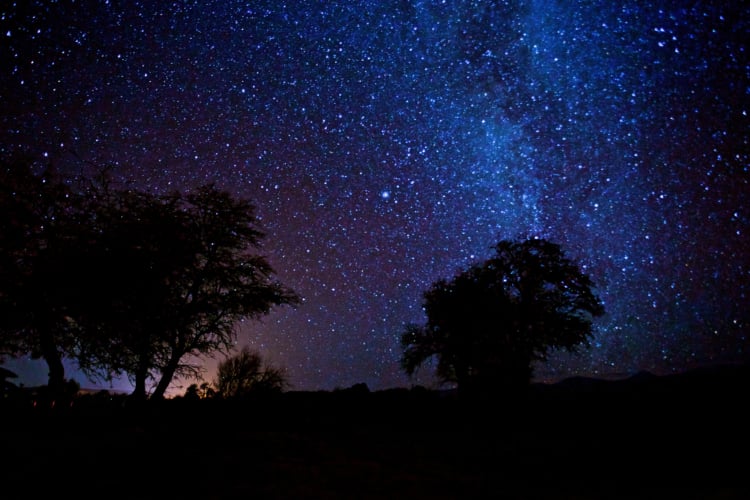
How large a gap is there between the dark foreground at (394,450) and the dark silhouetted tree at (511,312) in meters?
9.29

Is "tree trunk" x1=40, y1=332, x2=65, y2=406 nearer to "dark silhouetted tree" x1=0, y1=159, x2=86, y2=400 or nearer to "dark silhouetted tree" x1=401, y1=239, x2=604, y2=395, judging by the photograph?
"dark silhouetted tree" x1=0, y1=159, x2=86, y2=400

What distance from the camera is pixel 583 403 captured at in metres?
13.3

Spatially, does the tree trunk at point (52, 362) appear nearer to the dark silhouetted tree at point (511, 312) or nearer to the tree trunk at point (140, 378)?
the tree trunk at point (140, 378)

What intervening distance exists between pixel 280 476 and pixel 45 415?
26.0 feet

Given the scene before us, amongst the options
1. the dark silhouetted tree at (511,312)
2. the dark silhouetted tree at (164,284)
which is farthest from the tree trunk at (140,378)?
the dark silhouetted tree at (511,312)

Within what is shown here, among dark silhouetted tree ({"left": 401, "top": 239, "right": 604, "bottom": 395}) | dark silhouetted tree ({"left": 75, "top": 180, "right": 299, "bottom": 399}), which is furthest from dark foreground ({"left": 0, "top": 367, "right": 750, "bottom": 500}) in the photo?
dark silhouetted tree ({"left": 401, "top": 239, "right": 604, "bottom": 395})

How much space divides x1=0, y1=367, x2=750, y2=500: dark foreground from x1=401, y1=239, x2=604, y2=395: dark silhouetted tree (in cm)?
929

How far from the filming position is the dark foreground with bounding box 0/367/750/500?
18.7 feet

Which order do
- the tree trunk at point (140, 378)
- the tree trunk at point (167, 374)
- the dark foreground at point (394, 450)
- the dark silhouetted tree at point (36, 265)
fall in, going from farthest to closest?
the tree trunk at point (167, 374) < the tree trunk at point (140, 378) < the dark silhouetted tree at point (36, 265) < the dark foreground at point (394, 450)

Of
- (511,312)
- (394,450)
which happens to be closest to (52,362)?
(394,450)

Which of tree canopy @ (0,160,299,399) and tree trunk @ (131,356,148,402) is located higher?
tree canopy @ (0,160,299,399)

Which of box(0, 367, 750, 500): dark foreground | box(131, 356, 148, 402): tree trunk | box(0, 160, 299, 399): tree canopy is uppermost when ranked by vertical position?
box(0, 160, 299, 399): tree canopy

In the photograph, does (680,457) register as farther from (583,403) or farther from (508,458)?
(583,403)

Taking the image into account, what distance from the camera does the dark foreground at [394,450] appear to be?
225 inches
